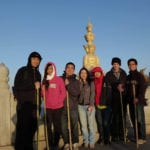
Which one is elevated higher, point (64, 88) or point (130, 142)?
point (64, 88)

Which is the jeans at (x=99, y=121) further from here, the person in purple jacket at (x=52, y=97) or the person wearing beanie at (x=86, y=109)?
the person in purple jacket at (x=52, y=97)

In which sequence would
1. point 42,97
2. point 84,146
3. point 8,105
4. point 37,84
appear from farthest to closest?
point 84,146
point 8,105
point 42,97
point 37,84

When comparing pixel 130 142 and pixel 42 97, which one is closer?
pixel 42 97

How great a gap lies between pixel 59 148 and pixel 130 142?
73.4 inches

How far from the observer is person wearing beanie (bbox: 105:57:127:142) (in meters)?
8.31

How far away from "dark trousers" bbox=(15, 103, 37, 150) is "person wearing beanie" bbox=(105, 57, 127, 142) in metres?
2.59

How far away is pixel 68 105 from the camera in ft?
23.7

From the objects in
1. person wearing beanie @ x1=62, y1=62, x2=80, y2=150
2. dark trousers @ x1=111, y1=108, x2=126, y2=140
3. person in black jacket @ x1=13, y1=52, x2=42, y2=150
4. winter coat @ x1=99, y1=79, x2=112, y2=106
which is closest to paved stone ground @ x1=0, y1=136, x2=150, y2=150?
dark trousers @ x1=111, y1=108, x2=126, y2=140

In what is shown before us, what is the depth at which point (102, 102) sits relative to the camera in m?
8.09

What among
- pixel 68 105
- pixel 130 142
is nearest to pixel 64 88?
pixel 68 105

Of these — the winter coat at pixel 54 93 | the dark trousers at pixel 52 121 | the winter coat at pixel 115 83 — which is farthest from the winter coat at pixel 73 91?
the winter coat at pixel 115 83

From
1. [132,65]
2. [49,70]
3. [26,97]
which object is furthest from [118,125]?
[26,97]

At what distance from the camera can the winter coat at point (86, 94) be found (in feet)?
26.0

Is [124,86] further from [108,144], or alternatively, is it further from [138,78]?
[108,144]
